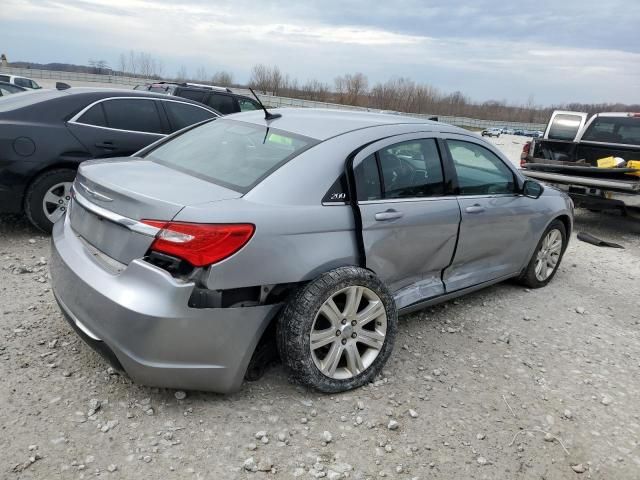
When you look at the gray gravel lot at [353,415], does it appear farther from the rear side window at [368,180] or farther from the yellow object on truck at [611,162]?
the yellow object on truck at [611,162]

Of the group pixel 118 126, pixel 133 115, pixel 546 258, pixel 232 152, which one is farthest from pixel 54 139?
pixel 546 258

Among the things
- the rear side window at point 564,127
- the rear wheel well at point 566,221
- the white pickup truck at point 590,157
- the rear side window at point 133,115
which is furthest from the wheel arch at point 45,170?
the rear side window at point 564,127

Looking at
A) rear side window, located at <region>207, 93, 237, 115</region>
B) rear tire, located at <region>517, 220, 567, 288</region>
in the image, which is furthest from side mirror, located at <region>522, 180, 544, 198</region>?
rear side window, located at <region>207, 93, 237, 115</region>

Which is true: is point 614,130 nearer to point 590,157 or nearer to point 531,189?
point 590,157

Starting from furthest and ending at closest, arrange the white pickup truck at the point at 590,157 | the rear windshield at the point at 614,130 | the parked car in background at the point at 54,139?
1. the rear windshield at the point at 614,130
2. the white pickup truck at the point at 590,157
3. the parked car in background at the point at 54,139

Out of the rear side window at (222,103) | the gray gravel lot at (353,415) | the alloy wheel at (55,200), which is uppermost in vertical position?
the rear side window at (222,103)

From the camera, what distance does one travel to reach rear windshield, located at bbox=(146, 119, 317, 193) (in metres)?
2.96

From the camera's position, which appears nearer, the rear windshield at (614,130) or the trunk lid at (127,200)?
the trunk lid at (127,200)

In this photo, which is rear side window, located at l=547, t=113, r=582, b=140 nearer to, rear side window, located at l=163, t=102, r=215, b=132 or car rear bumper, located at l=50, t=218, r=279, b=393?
rear side window, located at l=163, t=102, r=215, b=132

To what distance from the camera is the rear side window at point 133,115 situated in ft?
18.9

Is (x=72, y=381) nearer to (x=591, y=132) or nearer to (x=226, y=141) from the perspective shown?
(x=226, y=141)

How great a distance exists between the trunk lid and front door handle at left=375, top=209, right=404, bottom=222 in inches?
35.6

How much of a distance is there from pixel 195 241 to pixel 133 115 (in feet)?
13.6

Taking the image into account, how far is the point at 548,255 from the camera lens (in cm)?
521
